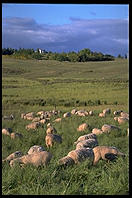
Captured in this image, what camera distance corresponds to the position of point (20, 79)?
3396mm

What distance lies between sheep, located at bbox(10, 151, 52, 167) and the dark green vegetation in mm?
86

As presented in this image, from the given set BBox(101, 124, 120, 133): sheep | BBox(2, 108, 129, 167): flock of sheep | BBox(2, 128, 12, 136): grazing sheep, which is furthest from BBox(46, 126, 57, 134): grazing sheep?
BBox(2, 128, 12, 136): grazing sheep

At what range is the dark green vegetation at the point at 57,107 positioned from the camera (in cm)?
286

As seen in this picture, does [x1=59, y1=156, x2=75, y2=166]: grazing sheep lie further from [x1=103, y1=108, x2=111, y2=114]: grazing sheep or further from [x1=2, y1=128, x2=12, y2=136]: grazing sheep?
[x1=103, y1=108, x2=111, y2=114]: grazing sheep

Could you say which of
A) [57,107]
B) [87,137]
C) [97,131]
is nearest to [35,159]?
[57,107]

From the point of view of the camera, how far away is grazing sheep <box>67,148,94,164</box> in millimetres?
3717

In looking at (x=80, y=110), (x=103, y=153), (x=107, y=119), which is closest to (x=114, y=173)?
(x=103, y=153)

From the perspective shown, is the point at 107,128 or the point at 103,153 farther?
the point at 107,128

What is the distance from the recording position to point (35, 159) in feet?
11.9

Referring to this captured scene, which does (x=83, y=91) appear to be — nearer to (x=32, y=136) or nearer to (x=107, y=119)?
(x=32, y=136)

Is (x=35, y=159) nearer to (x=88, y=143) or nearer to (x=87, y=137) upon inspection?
(x=88, y=143)

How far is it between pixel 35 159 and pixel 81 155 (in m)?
0.54

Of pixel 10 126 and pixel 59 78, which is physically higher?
pixel 59 78

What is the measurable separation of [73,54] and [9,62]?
0.63 meters
